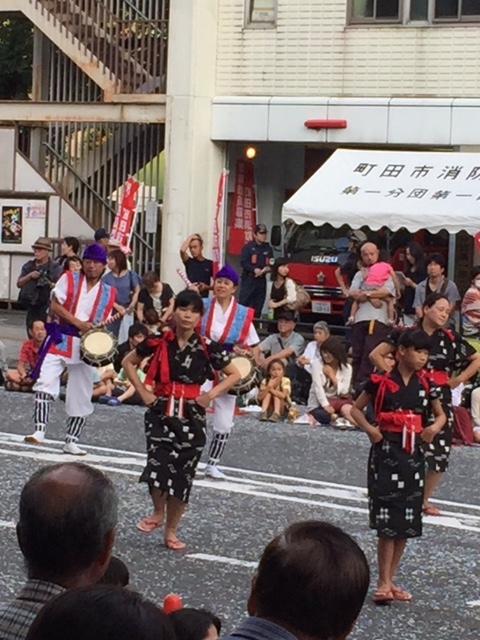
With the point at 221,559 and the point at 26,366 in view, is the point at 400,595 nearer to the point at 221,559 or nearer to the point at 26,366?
the point at 221,559

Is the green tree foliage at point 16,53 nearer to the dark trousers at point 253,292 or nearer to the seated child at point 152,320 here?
the dark trousers at point 253,292

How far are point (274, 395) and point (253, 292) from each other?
18.5 ft

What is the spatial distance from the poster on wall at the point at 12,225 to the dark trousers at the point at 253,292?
16.6 feet

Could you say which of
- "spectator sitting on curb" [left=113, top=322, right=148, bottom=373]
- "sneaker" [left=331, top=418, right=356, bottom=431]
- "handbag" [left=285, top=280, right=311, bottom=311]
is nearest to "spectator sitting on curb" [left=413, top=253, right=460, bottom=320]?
"sneaker" [left=331, top=418, right=356, bottom=431]

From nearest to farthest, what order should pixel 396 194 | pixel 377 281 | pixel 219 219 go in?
pixel 377 281
pixel 396 194
pixel 219 219

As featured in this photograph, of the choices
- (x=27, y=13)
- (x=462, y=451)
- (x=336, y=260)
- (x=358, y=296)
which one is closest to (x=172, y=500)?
(x=462, y=451)

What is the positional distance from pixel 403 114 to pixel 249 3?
10.1ft

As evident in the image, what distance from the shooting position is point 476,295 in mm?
15719

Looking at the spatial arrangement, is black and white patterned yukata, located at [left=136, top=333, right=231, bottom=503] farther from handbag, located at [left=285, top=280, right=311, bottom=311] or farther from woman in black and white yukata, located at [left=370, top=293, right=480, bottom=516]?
handbag, located at [left=285, top=280, right=311, bottom=311]

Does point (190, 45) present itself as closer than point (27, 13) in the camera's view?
Yes

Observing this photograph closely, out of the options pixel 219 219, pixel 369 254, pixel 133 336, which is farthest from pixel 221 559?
pixel 219 219

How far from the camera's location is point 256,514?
945cm

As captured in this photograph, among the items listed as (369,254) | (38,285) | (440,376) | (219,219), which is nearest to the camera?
(440,376)

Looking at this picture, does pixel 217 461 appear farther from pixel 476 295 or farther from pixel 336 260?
pixel 336 260
